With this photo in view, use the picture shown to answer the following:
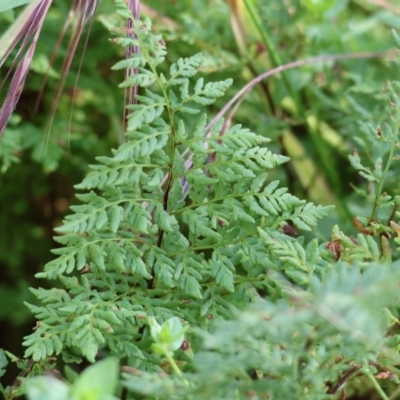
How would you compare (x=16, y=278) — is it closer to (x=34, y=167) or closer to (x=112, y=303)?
(x=34, y=167)

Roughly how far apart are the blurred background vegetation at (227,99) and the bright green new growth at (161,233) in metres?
0.48

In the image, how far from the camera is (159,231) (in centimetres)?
72

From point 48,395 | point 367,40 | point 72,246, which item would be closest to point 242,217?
point 72,246

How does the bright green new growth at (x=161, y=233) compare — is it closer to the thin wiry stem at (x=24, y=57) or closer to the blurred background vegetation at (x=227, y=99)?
the thin wiry stem at (x=24, y=57)

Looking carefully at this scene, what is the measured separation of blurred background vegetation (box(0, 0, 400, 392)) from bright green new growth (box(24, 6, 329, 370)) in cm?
48

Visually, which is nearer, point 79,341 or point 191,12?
point 79,341

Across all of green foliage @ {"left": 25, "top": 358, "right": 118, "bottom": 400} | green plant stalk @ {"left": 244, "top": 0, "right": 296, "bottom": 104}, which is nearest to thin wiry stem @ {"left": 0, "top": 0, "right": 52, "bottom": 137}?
green foliage @ {"left": 25, "top": 358, "right": 118, "bottom": 400}

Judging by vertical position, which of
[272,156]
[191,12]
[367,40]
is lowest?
[367,40]

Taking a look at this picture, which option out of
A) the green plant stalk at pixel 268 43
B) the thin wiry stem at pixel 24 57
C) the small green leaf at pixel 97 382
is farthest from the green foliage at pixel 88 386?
the green plant stalk at pixel 268 43

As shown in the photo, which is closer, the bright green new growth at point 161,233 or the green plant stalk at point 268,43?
the bright green new growth at point 161,233

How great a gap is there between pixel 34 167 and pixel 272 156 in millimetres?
830

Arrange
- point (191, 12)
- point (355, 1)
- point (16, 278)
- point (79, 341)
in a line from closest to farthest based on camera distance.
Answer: point (79, 341), point (191, 12), point (16, 278), point (355, 1)

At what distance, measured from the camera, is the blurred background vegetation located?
1.22 metres

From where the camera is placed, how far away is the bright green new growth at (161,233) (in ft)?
2.11
